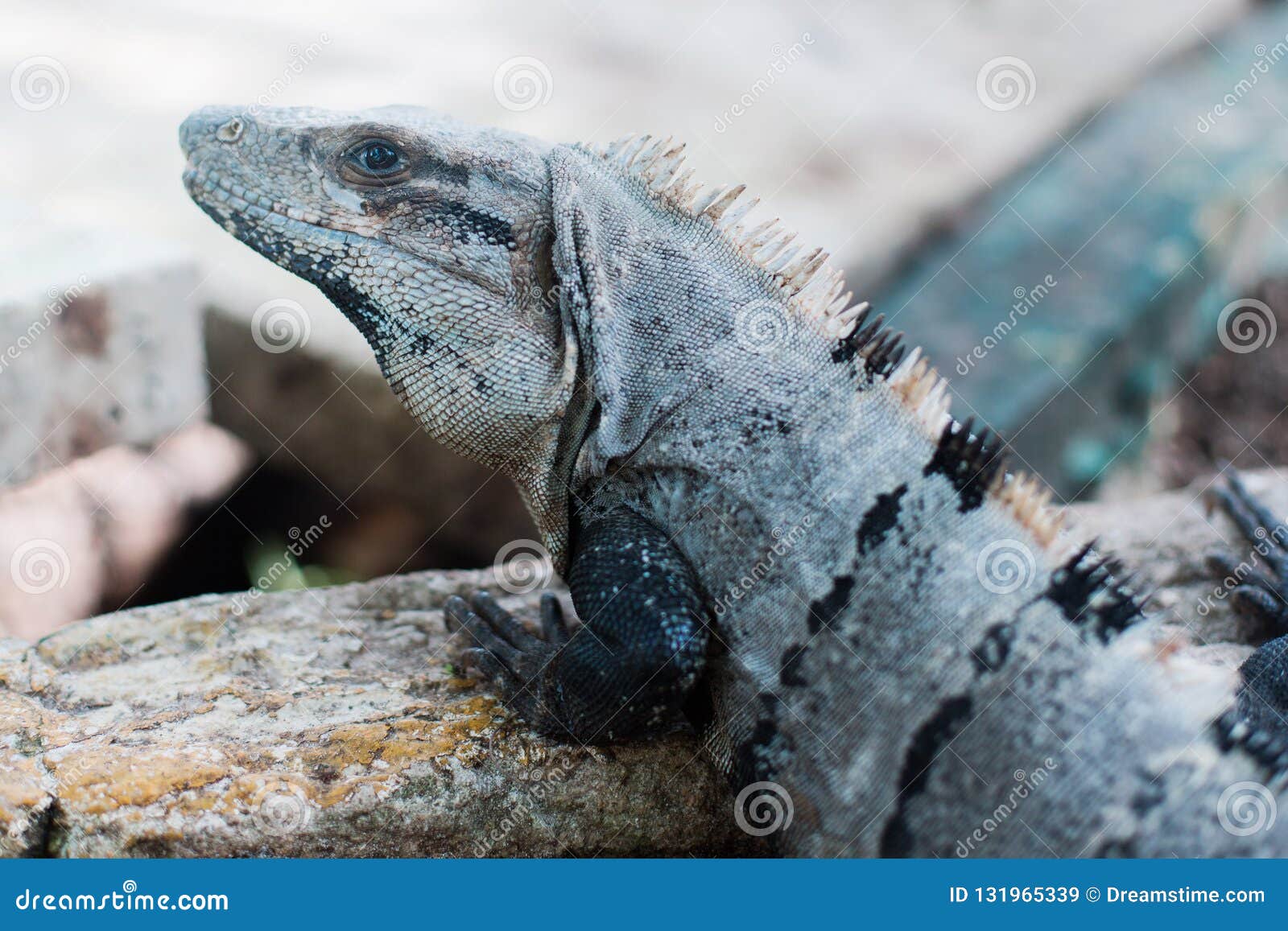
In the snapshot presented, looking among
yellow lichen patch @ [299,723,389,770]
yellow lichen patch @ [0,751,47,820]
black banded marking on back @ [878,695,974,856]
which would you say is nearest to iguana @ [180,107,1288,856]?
black banded marking on back @ [878,695,974,856]

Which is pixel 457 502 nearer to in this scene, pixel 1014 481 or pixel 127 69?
pixel 1014 481

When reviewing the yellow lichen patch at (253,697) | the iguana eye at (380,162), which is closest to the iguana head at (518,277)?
the iguana eye at (380,162)

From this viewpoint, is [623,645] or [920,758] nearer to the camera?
[920,758]

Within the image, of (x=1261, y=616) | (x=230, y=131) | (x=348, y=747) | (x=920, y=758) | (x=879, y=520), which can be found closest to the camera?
(x=920, y=758)

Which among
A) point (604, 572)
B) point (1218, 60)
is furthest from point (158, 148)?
point (1218, 60)

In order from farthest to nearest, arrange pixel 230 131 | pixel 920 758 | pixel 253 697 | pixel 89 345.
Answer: pixel 89 345 → pixel 253 697 → pixel 230 131 → pixel 920 758

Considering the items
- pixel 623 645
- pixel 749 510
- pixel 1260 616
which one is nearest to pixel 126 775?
pixel 623 645

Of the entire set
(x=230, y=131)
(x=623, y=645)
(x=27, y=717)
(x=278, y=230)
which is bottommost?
(x=27, y=717)

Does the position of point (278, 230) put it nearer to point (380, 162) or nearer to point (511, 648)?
point (380, 162)

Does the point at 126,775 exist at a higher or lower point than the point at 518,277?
lower
